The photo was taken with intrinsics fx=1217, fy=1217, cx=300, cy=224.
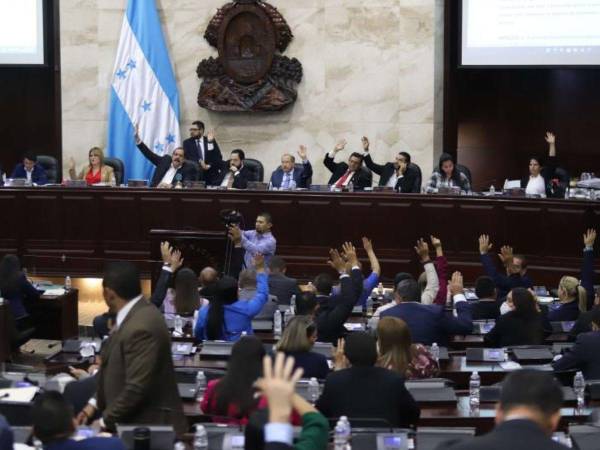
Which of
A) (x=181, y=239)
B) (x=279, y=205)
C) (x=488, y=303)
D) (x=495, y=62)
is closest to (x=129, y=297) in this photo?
(x=488, y=303)

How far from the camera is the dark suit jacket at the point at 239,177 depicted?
583 inches

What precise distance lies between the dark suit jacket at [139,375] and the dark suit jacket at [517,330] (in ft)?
11.8

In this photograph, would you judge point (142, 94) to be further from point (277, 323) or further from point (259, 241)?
point (277, 323)

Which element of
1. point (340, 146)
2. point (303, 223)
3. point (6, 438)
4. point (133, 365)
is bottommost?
point (6, 438)

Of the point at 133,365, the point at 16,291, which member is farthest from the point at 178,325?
the point at 133,365

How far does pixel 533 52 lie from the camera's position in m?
15.8

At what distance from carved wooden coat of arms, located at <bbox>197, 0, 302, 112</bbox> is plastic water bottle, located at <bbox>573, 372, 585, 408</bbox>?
1019 centimetres

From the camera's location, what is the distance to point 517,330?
8555 mm

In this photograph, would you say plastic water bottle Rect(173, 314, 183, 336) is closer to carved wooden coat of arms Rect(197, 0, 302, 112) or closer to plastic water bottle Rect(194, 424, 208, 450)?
plastic water bottle Rect(194, 424, 208, 450)

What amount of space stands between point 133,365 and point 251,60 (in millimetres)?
11799

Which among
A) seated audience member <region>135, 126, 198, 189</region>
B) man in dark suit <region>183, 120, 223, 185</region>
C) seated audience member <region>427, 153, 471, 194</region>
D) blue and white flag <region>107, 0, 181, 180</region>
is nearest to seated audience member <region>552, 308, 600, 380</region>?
seated audience member <region>427, 153, 471, 194</region>

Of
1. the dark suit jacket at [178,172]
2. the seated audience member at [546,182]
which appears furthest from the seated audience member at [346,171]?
the seated audience member at [546,182]

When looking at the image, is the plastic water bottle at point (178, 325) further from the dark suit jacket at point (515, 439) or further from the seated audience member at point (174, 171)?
the dark suit jacket at point (515, 439)

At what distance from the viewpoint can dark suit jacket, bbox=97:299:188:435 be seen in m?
5.38
